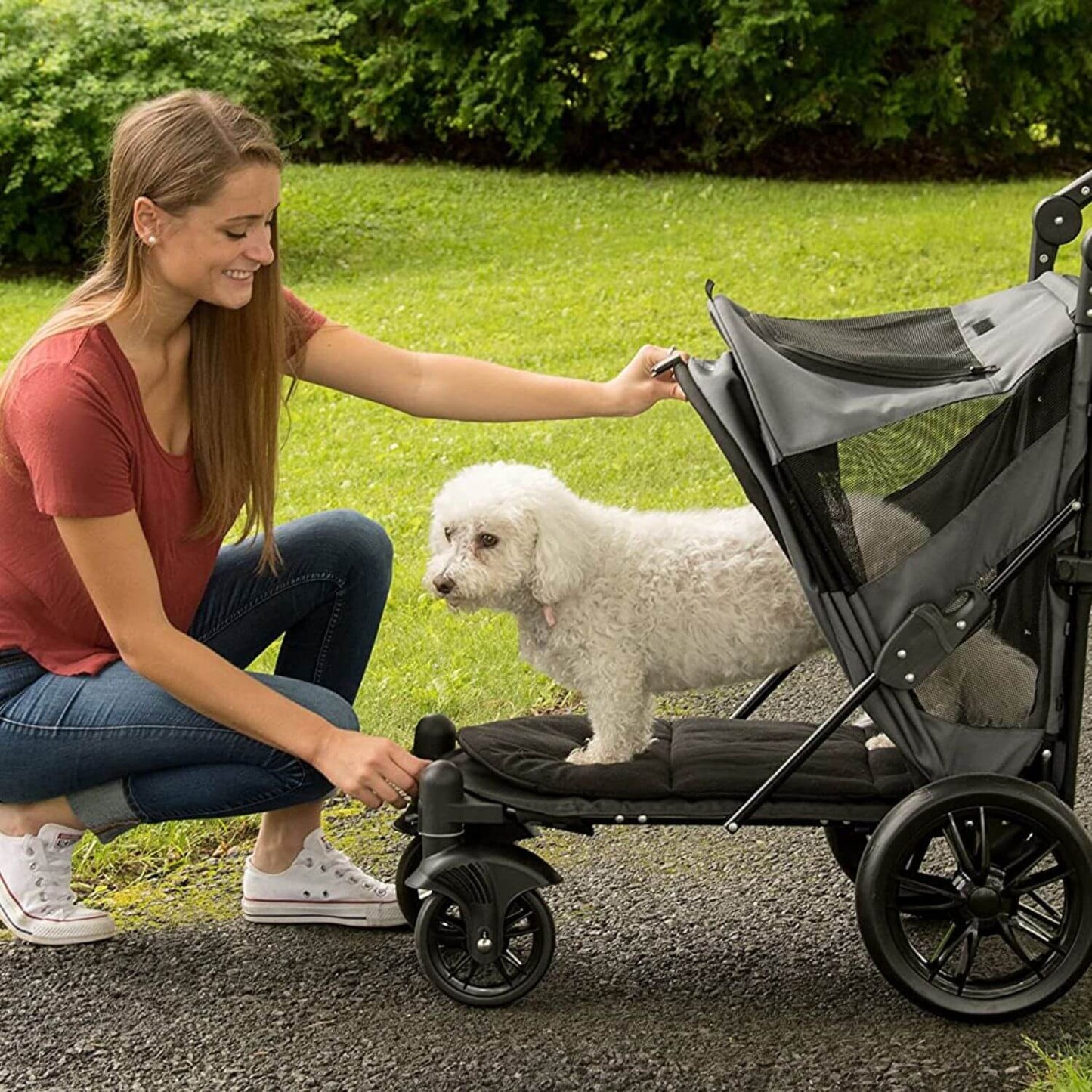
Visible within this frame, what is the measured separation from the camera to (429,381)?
4020 millimetres

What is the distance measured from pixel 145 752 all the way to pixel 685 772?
1.12 metres

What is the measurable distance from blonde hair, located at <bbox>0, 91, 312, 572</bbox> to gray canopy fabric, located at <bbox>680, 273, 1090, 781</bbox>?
95cm

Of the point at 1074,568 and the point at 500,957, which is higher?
the point at 1074,568

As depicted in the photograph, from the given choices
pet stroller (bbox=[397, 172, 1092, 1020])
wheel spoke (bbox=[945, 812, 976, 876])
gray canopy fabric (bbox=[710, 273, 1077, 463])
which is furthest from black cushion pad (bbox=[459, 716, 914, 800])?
gray canopy fabric (bbox=[710, 273, 1077, 463])

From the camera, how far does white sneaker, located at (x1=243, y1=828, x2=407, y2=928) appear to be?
13.0ft

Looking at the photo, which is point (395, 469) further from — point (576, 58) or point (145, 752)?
point (576, 58)

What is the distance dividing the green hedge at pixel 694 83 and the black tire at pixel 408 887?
11.4 meters

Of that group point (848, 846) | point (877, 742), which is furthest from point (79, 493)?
point (848, 846)

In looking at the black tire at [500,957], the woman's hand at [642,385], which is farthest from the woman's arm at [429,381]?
the black tire at [500,957]

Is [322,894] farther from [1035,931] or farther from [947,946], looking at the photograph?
[1035,931]

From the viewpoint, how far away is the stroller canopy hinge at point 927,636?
3.28 meters

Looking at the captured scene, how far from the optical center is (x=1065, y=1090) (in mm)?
3037

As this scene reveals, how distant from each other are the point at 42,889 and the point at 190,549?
0.82m

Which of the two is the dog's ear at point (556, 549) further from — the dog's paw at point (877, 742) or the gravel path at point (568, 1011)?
the gravel path at point (568, 1011)
